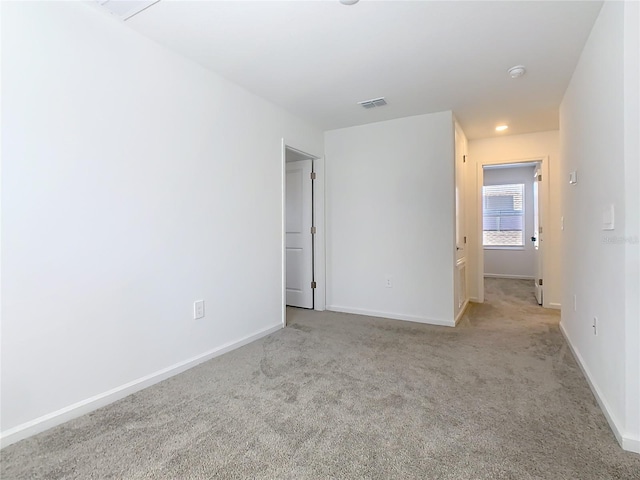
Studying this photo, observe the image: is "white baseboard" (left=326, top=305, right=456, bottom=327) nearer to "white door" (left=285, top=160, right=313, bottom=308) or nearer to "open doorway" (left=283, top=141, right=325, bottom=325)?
"open doorway" (left=283, top=141, right=325, bottom=325)

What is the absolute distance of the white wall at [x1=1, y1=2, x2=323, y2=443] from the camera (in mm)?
1629

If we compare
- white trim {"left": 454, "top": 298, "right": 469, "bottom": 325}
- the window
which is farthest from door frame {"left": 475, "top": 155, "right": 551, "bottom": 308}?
the window

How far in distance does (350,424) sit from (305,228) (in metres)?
2.89

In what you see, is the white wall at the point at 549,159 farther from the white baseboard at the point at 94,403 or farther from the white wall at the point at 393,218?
the white baseboard at the point at 94,403

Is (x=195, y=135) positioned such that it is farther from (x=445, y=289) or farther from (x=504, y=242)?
(x=504, y=242)

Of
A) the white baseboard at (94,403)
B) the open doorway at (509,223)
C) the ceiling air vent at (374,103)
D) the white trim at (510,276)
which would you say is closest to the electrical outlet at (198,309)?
the white baseboard at (94,403)

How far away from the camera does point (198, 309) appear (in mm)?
2572

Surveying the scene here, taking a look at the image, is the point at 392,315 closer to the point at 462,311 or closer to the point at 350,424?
the point at 462,311

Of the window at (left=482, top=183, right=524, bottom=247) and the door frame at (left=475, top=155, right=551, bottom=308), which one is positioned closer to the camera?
the door frame at (left=475, top=155, right=551, bottom=308)

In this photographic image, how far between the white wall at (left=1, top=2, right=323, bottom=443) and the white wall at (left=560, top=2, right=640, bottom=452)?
263 cm

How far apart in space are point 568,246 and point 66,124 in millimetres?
3943

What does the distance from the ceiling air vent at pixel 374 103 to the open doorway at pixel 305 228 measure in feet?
3.38

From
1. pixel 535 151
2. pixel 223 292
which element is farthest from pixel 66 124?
pixel 535 151

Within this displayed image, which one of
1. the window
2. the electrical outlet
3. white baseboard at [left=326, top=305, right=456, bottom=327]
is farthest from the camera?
the window
